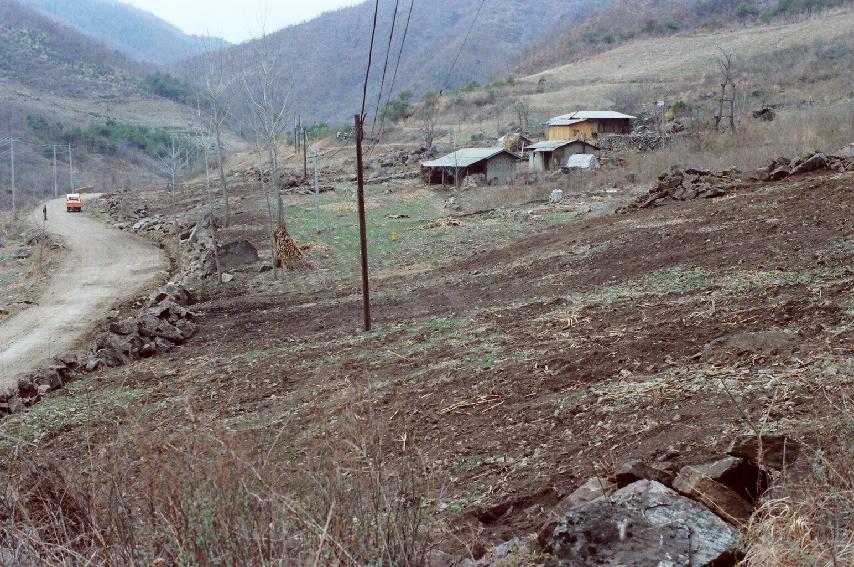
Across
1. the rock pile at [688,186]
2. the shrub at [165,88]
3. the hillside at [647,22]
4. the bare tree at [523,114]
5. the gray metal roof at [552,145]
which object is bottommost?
the rock pile at [688,186]

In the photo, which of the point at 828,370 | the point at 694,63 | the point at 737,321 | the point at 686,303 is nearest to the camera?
the point at 828,370

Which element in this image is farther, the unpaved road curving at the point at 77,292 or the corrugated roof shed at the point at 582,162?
the corrugated roof shed at the point at 582,162

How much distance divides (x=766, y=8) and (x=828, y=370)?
9661 cm

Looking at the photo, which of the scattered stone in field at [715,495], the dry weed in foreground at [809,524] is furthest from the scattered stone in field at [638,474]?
the dry weed in foreground at [809,524]

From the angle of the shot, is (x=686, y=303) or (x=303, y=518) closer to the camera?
(x=303, y=518)

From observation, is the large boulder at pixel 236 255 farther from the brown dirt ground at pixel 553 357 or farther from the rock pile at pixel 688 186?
the rock pile at pixel 688 186

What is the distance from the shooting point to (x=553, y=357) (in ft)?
33.2

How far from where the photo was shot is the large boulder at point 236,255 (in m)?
23.3

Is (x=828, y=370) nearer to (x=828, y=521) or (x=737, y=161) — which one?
(x=828, y=521)

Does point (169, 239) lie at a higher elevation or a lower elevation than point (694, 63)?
lower

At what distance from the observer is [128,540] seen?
13.5 feet

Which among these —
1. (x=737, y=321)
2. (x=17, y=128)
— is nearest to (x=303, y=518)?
(x=737, y=321)

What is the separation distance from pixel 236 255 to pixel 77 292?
4.59 meters

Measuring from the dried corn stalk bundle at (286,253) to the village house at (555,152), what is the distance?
77.5 ft
